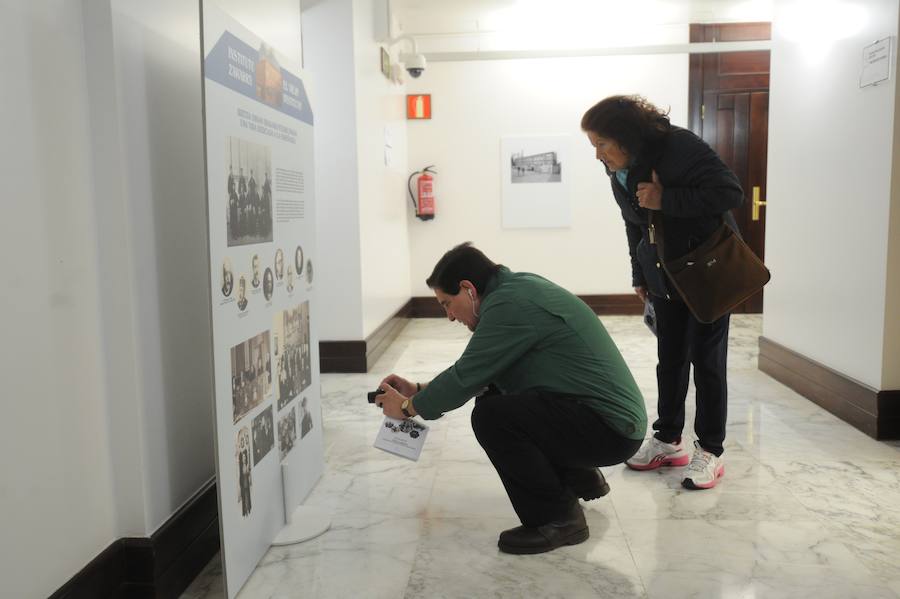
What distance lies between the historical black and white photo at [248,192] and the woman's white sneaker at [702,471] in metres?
1.74

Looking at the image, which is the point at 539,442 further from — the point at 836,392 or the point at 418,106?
the point at 418,106

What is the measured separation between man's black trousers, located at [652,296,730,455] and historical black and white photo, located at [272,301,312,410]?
1.33 metres

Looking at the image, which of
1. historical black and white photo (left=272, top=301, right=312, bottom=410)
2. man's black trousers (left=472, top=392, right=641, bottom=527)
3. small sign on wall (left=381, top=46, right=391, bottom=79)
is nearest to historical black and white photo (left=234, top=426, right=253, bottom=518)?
historical black and white photo (left=272, top=301, right=312, bottom=410)

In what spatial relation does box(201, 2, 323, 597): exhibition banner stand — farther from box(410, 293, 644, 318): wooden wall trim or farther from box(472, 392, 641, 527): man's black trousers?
box(410, 293, 644, 318): wooden wall trim

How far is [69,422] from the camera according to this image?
6.04 ft

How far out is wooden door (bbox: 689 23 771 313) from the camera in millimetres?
7129

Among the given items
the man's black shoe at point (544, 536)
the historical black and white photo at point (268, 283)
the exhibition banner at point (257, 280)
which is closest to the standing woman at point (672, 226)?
the man's black shoe at point (544, 536)

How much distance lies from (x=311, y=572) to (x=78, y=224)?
117cm

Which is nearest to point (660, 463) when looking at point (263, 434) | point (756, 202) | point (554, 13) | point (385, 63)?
point (263, 434)

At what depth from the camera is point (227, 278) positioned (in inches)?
79.8

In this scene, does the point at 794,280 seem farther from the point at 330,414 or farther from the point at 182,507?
the point at 182,507

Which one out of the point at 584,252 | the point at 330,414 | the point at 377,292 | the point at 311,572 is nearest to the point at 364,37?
the point at 377,292

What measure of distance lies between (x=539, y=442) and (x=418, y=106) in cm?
556

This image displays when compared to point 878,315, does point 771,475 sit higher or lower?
lower
